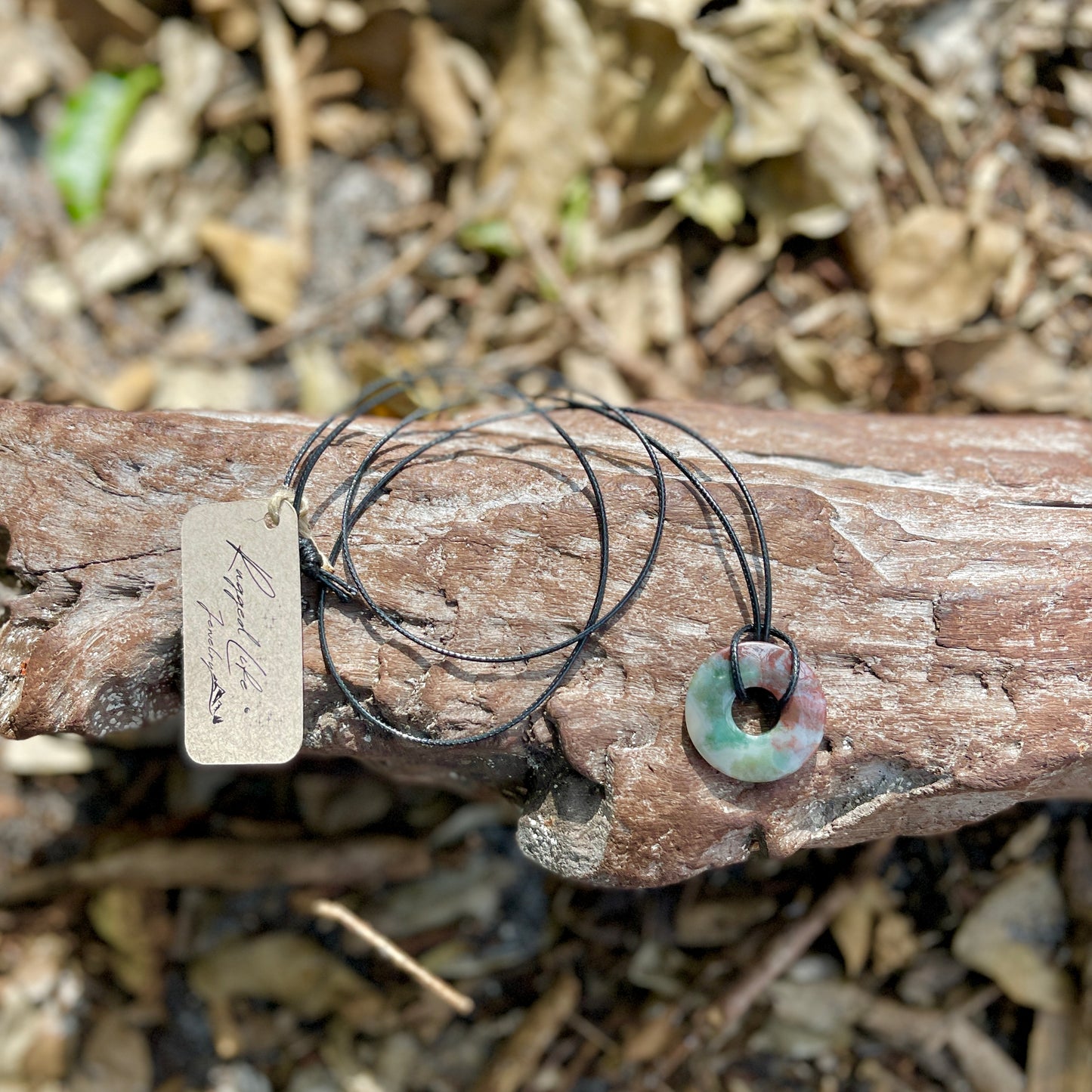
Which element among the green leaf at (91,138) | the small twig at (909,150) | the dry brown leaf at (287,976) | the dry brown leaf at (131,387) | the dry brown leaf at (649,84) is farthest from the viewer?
the green leaf at (91,138)

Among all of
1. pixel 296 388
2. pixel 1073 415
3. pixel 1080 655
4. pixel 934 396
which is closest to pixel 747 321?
pixel 934 396

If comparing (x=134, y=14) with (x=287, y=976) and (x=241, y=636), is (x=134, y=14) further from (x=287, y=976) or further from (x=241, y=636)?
(x=287, y=976)

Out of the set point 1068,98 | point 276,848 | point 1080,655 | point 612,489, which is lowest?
point 276,848

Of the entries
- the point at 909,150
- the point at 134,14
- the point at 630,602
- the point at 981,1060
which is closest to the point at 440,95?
the point at 134,14

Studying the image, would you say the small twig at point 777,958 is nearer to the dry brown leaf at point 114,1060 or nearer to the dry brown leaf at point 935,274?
the dry brown leaf at point 114,1060

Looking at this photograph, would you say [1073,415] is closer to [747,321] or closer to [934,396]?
[934,396]

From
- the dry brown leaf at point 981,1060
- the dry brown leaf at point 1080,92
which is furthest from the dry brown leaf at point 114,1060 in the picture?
the dry brown leaf at point 1080,92
